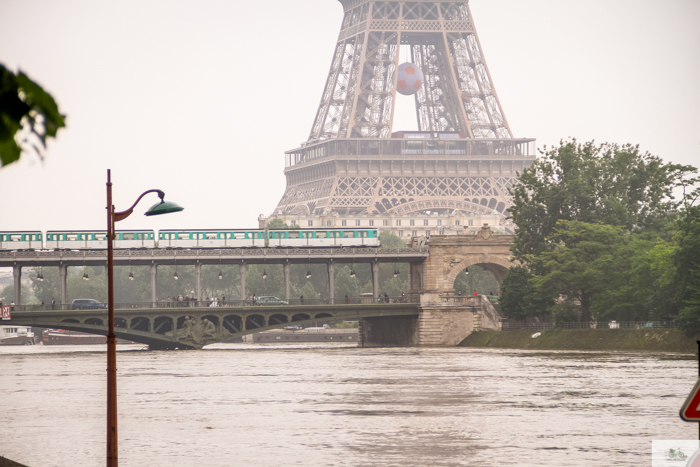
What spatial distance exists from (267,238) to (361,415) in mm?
85542

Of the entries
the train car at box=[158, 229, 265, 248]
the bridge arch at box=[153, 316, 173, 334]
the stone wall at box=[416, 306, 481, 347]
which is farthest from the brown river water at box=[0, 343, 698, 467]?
the train car at box=[158, 229, 265, 248]

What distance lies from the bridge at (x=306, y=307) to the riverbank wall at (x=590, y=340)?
448 cm

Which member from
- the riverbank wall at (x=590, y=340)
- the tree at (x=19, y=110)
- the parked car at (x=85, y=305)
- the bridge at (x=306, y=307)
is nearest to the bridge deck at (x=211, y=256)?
the bridge at (x=306, y=307)

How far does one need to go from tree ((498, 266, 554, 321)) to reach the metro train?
23990mm

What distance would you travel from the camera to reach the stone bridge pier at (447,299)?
4272 inches

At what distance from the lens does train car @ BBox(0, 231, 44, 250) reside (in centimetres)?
11138

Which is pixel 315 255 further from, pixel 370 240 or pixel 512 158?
pixel 512 158

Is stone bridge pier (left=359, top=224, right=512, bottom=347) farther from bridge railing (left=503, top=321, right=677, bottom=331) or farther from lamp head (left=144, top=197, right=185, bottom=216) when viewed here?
lamp head (left=144, top=197, right=185, bottom=216)

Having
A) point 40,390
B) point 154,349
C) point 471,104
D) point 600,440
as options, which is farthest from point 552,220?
point 471,104

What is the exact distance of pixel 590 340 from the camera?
Result: 84062 millimetres

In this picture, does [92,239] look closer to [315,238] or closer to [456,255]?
[315,238]

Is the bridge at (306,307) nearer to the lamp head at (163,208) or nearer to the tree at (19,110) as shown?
the lamp head at (163,208)

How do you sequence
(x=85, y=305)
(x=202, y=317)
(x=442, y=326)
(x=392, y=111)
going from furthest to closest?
1. (x=392, y=111)
2. (x=85, y=305)
3. (x=442, y=326)
4. (x=202, y=317)

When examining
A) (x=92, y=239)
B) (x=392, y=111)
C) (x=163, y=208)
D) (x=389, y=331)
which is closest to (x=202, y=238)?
(x=92, y=239)
